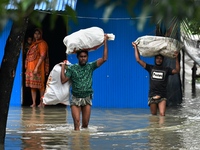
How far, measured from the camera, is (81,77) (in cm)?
1005

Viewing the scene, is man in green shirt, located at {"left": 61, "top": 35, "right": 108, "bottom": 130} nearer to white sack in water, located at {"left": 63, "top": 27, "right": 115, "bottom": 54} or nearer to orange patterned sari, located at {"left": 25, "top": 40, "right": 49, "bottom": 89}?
white sack in water, located at {"left": 63, "top": 27, "right": 115, "bottom": 54}

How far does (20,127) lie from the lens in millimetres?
11000

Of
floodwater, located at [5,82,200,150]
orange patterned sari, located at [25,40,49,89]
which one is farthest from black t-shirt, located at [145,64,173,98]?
orange patterned sari, located at [25,40,49,89]

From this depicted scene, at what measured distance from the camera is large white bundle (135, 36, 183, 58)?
12.3 m

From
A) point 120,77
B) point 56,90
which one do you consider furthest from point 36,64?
point 56,90

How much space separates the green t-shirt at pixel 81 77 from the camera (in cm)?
1003

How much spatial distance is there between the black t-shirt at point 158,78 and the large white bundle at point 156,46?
0.36 meters

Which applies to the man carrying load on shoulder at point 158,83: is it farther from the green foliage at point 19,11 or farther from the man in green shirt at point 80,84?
the green foliage at point 19,11

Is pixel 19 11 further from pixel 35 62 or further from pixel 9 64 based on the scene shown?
pixel 35 62

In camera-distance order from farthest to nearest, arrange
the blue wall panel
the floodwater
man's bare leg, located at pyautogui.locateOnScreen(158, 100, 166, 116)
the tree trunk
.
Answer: the blue wall panel
man's bare leg, located at pyautogui.locateOnScreen(158, 100, 166, 116)
the floodwater
the tree trunk

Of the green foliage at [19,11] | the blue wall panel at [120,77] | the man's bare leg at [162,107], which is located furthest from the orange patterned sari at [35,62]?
the green foliage at [19,11]

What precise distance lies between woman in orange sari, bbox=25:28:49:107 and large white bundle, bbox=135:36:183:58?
11.0 feet

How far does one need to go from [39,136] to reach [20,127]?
1.52 metres

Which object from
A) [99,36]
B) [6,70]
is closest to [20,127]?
[99,36]
